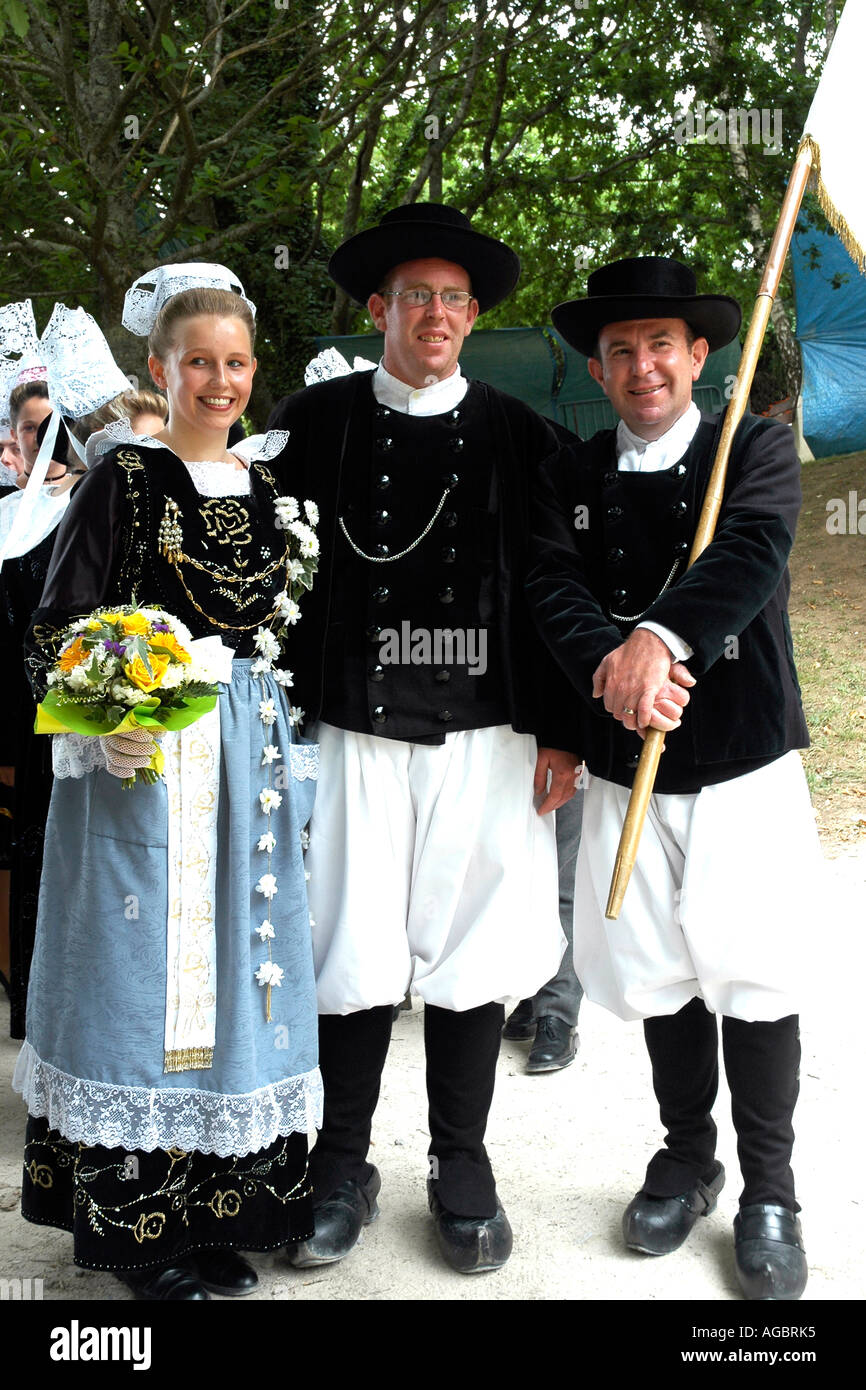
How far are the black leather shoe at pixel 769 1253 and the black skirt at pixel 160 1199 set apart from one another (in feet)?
3.16

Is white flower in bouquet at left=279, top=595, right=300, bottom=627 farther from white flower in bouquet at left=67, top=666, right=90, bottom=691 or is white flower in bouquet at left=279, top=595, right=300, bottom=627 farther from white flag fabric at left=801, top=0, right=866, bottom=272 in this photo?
white flag fabric at left=801, top=0, right=866, bottom=272

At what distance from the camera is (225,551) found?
9.37 ft

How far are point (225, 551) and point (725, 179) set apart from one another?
361 inches

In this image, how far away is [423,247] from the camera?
302 cm

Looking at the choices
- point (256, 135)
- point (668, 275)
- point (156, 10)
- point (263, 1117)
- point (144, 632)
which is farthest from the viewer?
point (256, 135)

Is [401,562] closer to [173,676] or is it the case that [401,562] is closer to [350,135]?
[173,676]

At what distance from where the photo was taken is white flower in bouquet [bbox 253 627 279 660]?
9.43 feet

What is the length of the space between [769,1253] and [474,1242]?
65cm

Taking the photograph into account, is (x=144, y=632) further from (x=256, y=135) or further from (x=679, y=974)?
(x=256, y=135)

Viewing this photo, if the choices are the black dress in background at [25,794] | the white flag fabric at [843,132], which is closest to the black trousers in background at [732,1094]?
the white flag fabric at [843,132]

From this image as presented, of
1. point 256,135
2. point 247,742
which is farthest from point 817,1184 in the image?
point 256,135

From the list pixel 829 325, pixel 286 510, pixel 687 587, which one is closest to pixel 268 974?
pixel 286 510

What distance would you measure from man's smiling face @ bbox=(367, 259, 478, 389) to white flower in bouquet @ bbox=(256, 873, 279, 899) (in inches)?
48.4

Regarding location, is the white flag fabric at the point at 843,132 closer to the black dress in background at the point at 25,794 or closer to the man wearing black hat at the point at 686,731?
the man wearing black hat at the point at 686,731
